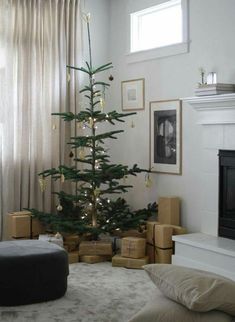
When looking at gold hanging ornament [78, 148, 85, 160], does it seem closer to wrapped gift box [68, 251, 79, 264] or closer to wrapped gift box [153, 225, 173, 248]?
wrapped gift box [68, 251, 79, 264]

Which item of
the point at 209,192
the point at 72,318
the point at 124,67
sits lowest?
the point at 72,318

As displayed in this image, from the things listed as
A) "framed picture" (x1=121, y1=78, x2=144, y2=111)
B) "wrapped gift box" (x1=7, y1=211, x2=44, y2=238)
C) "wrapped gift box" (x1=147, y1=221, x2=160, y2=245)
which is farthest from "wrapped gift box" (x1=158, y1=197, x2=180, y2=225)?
"wrapped gift box" (x1=7, y1=211, x2=44, y2=238)

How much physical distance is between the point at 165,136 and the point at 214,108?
0.87 metres

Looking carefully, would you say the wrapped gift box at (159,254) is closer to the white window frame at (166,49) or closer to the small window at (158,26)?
the white window frame at (166,49)

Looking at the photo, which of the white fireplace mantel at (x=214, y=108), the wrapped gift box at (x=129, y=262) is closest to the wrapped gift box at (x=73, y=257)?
the wrapped gift box at (x=129, y=262)

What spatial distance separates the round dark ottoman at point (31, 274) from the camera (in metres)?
3.48

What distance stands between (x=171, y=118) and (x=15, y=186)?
1.78m

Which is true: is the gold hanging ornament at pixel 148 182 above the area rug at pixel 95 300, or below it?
above

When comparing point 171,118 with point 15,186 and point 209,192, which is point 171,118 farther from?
point 15,186

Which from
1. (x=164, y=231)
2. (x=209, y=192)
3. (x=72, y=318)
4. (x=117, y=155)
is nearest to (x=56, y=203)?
(x=117, y=155)

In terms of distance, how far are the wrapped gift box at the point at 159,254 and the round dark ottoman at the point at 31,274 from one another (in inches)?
47.0

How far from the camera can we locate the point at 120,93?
579 cm

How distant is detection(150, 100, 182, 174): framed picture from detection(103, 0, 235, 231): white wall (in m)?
0.07

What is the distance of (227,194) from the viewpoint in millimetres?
4488
